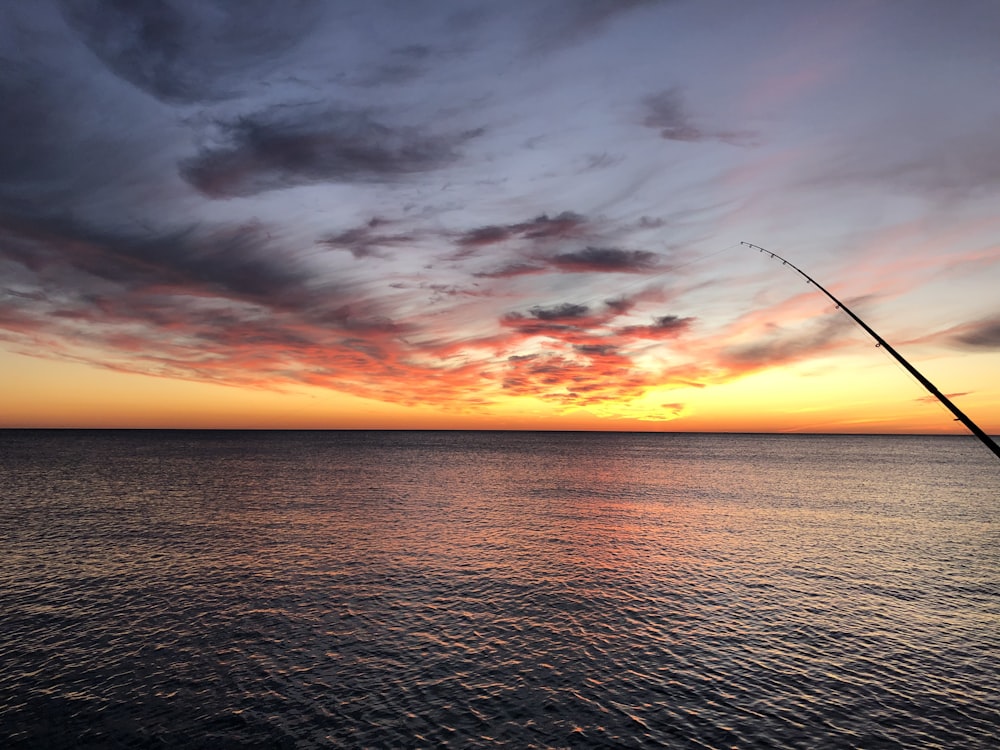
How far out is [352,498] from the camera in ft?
242

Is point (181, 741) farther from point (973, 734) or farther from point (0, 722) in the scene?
point (973, 734)

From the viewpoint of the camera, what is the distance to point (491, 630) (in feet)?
88.9

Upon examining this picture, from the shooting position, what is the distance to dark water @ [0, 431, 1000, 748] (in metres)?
18.7

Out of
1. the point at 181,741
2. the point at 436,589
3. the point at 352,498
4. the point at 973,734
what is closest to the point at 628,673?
the point at 973,734

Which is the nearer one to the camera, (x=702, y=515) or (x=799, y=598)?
(x=799, y=598)

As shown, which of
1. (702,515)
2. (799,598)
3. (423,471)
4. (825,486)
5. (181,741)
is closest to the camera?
(181,741)

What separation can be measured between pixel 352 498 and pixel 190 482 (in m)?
35.2

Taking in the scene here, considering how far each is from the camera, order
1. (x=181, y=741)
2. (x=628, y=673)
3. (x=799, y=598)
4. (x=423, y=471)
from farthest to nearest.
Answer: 1. (x=423, y=471)
2. (x=799, y=598)
3. (x=628, y=673)
4. (x=181, y=741)

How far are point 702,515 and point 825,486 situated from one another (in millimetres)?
50199

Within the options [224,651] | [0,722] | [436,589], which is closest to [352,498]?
[436,589]

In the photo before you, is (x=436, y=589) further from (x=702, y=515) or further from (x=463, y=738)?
(x=702, y=515)

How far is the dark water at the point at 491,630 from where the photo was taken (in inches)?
738

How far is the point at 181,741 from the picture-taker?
1756cm

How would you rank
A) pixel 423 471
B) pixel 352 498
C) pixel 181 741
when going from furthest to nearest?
1. pixel 423 471
2. pixel 352 498
3. pixel 181 741
